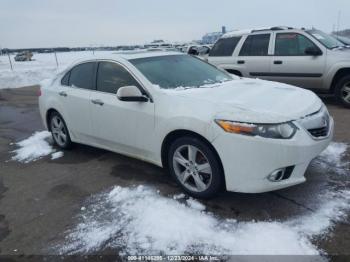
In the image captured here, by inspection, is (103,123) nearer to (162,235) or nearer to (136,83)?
(136,83)

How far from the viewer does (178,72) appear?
177 inches

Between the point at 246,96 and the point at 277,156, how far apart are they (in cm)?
81

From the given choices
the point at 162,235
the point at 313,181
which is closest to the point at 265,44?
the point at 313,181

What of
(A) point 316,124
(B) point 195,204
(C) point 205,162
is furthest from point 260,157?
(B) point 195,204

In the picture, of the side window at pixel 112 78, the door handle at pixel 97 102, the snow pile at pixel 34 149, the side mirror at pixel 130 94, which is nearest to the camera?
the side mirror at pixel 130 94

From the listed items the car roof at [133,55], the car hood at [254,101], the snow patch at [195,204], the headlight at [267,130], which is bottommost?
the snow patch at [195,204]

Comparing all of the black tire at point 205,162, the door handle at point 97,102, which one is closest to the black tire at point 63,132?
the door handle at point 97,102

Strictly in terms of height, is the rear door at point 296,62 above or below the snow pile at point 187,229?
above

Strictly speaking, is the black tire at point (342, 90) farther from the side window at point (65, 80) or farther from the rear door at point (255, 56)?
the side window at point (65, 80)

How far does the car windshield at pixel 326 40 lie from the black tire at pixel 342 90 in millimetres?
780

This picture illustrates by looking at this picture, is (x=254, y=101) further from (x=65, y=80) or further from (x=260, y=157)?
(x=65, y=80)

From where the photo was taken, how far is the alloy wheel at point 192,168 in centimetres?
362

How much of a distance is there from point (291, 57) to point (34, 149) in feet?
18.6

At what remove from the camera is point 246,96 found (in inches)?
146
